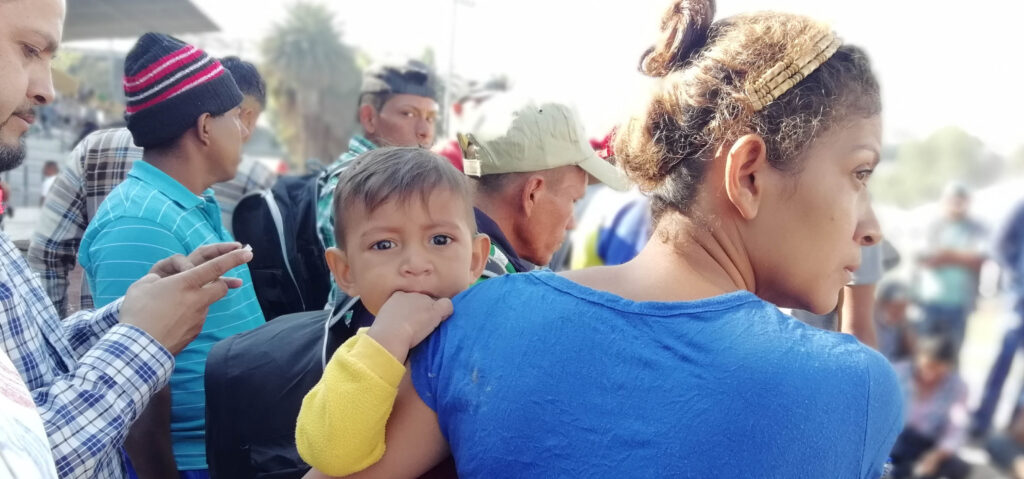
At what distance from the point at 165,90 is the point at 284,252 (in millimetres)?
732

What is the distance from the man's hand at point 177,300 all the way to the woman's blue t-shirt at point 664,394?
812 mm

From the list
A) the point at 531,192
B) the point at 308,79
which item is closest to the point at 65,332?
the point at 531,192

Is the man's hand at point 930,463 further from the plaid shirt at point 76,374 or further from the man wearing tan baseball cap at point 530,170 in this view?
the plaid shirt at point 76,374

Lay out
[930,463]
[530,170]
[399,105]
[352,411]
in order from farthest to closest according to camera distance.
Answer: [930,463], [399,105], [530,170], [352,411]

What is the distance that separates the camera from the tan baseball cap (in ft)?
8.91

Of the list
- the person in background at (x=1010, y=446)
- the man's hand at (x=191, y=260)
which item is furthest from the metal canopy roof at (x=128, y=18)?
the person in background at (x=1010, y=446)

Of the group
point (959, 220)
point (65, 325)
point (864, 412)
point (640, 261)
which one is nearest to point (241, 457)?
point (65, 325)

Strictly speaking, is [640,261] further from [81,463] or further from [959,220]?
[959,220]

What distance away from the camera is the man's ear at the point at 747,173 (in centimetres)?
132

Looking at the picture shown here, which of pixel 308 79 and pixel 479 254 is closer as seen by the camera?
pixel 479 254

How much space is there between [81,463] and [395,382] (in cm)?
67

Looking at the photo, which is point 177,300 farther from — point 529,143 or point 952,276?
point 952,276

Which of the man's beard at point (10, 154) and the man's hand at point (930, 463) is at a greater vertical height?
the man's beard at point (10, 154)

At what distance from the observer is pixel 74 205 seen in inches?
132
